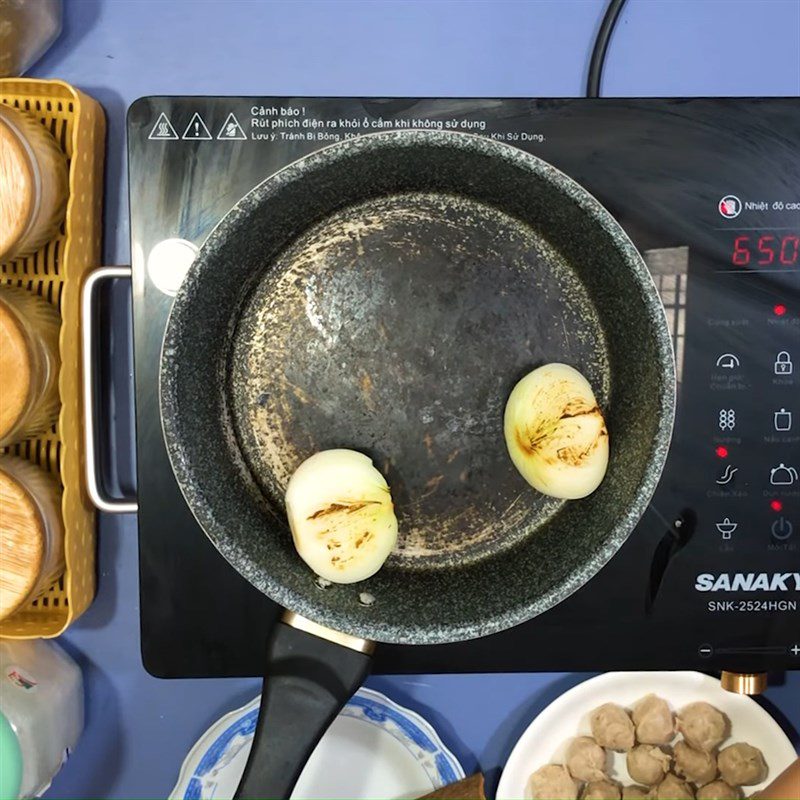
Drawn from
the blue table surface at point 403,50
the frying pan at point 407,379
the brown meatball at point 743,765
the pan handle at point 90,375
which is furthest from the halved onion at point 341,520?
the brown meatball at point 743,765

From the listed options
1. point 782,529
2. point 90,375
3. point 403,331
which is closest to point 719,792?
point 782,529

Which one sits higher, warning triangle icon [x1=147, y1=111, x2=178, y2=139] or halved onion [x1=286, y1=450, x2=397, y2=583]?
warning triangle icon [x1=147, y1=111, x2=178, y2=139]

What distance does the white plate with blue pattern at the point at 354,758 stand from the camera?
25.6 inches

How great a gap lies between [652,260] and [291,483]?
290 mm

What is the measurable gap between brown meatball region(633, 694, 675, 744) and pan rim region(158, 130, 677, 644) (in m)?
0.27

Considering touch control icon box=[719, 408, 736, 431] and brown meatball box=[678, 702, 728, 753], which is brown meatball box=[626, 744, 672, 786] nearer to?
brown meatball box=[678, 702, 728, 753]

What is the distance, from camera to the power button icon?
0.56 meters

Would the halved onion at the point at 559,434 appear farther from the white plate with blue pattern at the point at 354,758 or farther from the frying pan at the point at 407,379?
the white plate with blue pattern at the point at 354,758

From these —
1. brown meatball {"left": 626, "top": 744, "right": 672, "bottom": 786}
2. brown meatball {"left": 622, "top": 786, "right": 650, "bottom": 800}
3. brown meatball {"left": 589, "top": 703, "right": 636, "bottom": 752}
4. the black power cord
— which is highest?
the black power cord

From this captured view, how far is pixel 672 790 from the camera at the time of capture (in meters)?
0.65

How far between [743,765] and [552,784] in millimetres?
158

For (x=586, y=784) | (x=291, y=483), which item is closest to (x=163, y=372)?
(x=291, y=483)

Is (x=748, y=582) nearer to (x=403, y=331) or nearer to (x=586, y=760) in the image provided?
(x=586, y=760)

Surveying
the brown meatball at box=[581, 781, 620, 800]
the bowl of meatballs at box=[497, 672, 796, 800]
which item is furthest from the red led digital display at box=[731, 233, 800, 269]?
the brown meatball at box=[581, 781, 620, 800]
